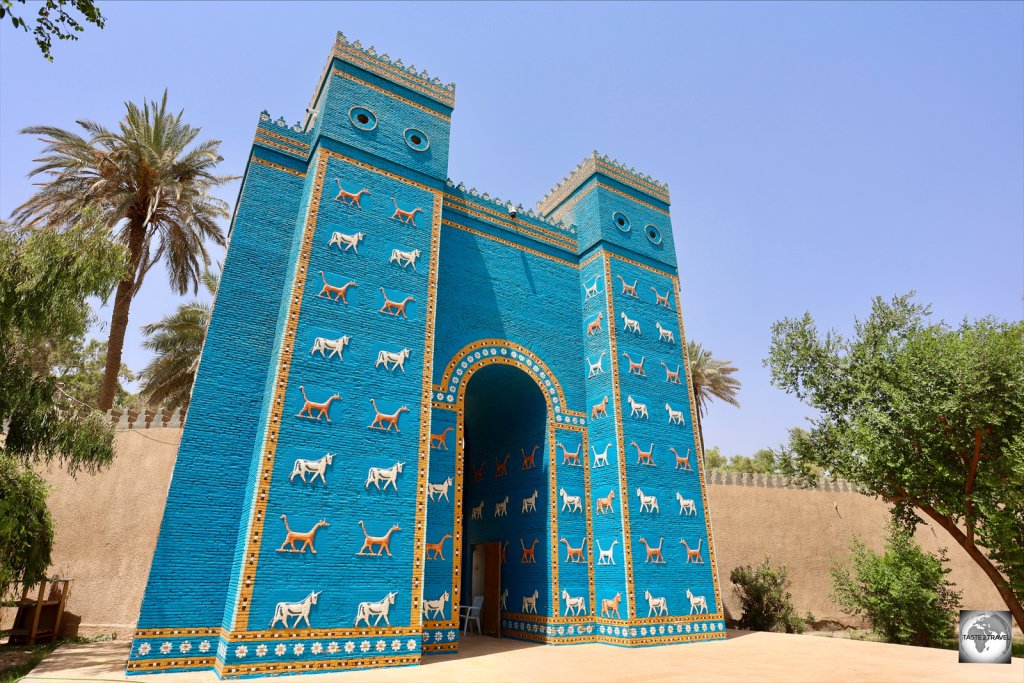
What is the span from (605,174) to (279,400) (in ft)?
41.2

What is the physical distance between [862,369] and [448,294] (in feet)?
42.8

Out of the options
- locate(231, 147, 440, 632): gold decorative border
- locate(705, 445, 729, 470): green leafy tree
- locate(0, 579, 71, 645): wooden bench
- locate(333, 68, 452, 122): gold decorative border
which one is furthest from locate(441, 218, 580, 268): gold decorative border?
locate(705, 445, 729, 470): green leafy tree

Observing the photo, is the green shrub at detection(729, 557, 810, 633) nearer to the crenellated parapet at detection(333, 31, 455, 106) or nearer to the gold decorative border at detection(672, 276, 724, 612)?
the gold decorative border at detection(672, 276, 724, 612)

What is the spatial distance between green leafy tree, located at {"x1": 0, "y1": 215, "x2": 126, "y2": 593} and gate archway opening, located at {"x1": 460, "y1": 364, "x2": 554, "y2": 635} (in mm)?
8628

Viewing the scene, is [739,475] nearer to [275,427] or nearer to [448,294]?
[448,294]

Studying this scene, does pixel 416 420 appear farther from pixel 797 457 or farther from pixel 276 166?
pixel 797 457

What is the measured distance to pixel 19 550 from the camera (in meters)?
12.4

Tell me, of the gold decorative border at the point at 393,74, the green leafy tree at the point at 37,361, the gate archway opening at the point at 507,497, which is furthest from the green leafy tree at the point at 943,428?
the green leafy tree at the point at 37,361

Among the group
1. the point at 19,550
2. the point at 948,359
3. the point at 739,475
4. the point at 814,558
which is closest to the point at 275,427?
the point at 19,550

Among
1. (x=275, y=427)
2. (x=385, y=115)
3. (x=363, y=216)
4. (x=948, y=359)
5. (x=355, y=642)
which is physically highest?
(x=385, y=115)

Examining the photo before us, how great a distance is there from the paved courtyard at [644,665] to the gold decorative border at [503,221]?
1142cm

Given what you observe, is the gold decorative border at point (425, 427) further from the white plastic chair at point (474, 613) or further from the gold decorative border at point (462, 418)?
the white plastic chair at point (474, 613)

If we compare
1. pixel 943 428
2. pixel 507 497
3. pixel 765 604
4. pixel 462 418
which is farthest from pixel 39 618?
pixel 943 428

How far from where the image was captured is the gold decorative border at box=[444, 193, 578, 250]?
1664cm
